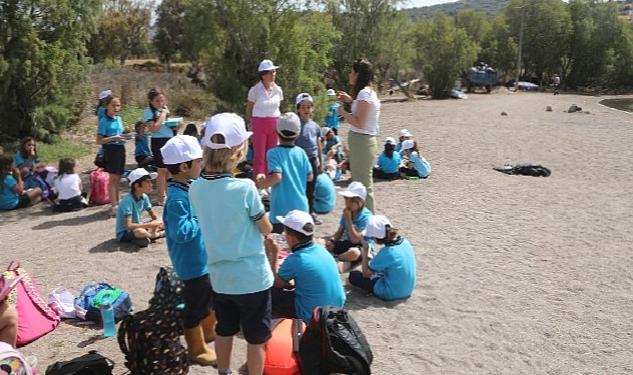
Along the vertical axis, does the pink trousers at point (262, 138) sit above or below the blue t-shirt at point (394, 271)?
above

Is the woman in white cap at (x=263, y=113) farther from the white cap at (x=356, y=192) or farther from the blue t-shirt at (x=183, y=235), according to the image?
the blue t-shirt at (x=183, y=235)

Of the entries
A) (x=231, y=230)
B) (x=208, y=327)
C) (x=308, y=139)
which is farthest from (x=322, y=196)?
(x=231, y=230)

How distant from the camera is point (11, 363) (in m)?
3.03

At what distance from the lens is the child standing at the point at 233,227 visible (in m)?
3.18

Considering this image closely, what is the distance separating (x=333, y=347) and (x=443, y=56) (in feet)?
105

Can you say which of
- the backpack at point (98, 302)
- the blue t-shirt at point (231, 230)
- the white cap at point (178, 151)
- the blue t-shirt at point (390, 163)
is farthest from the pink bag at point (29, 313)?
the blue t-shirt at point (390, 163)

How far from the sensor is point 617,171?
38.6ft

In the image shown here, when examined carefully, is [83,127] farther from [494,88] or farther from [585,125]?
[494,88]

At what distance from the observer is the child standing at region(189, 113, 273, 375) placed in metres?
3.18

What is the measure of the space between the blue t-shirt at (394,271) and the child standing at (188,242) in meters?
1.73

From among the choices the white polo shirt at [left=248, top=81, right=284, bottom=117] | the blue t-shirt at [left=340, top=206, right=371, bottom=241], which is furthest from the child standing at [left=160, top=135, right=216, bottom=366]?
the white polo shirt at [left=248, top=81, right=284, bottom=117]

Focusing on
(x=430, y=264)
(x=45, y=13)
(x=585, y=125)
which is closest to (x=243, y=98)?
(x=45, y=13)

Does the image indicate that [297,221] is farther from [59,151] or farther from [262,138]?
[59,151]

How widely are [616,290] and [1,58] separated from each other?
39.6ft
